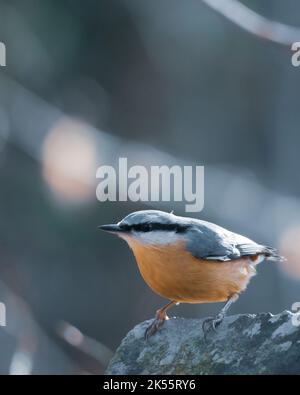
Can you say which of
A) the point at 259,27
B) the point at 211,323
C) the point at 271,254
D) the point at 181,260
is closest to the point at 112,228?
the point at 181,260

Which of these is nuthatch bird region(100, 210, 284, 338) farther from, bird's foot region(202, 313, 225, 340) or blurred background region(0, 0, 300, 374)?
blurred background region(0, 0, 300, 374)

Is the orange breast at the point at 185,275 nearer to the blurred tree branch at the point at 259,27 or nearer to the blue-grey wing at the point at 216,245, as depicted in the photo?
the blue-grey wing at the point at 216,245

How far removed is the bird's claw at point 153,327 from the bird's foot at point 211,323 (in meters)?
0.19

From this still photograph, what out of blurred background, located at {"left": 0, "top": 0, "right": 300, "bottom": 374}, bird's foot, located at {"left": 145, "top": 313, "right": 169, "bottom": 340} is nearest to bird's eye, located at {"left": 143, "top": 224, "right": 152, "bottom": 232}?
bird's foot, located at {"left": 145, "top": 313, "right": 169, "bottom": 340}

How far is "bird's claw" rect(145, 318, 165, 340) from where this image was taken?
3418 mm

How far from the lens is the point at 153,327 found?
3422 mm

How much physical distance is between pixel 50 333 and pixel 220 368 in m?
4.07

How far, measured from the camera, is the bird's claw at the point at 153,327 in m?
3.42

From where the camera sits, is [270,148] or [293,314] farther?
[270,148]

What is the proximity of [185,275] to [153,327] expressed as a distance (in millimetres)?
212

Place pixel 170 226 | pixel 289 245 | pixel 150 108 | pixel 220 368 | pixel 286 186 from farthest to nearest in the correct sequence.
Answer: pixel 150 108
pixel 286 186
pixel 289 245
pixel 170 226
pixel 220 368

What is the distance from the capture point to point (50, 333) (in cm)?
707

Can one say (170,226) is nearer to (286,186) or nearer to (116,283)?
(286,186)

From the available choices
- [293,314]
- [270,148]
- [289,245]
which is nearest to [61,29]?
[270,148]
